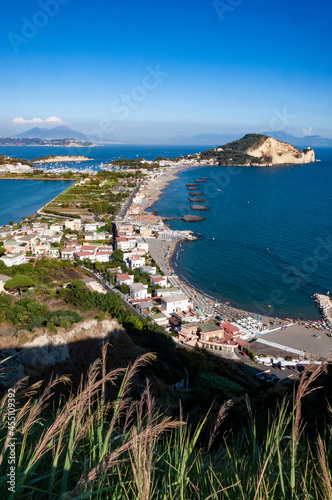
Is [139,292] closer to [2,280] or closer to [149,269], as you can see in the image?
[149,269]

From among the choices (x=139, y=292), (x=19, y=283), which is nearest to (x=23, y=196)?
(x=19, y=283)

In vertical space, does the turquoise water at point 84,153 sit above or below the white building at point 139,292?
above

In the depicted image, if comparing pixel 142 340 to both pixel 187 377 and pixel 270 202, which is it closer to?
pixel 187 377

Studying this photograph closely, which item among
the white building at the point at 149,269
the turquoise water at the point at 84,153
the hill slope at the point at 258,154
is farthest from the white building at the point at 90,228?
the hill slope at the point at 258,154

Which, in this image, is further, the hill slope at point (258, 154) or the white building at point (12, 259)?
the hill slope at point (258, 154)

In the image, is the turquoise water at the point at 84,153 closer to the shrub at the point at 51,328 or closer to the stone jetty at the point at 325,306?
the stone jetty at the point at 325,306

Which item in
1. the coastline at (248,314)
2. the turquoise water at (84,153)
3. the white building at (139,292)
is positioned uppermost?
the turquoise water at (84,153)

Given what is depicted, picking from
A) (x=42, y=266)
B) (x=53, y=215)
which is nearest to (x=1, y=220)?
(x=53, y=215)
